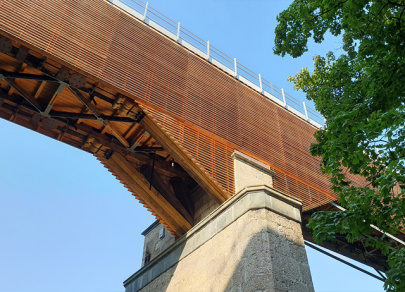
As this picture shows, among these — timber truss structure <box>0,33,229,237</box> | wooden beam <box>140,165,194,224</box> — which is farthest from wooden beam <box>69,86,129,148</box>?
wooden beam <box>140,165,194,224</box>

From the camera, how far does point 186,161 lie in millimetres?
9680

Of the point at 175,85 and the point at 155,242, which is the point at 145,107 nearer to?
the point at 175,85

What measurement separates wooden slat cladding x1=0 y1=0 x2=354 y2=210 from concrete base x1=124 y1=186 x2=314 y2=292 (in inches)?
62.9

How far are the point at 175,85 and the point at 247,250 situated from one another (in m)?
5.76

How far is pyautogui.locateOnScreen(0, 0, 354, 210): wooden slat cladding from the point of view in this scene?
926cm

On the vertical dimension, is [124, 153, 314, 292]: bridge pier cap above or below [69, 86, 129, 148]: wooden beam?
below

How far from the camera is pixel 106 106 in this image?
33.4 ft

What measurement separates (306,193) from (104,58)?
305 inches

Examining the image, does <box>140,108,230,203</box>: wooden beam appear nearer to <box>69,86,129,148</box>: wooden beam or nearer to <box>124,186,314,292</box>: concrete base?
<box>124,186,314,292</box>: concrete base

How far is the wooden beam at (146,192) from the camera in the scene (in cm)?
1100

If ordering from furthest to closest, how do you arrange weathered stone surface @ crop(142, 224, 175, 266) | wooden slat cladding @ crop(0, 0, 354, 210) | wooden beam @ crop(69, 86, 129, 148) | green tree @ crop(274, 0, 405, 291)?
weathered stone surface @ crop(142, 224, 175, 266)
wooden beam @ crop(69, 86, 129, 148)
wooden slat cladding @ crop(0, 0, 354, 210)
green tree @ crop(274, 0, 405, 291)

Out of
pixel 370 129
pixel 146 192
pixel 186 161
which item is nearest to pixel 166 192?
pixel 146 192

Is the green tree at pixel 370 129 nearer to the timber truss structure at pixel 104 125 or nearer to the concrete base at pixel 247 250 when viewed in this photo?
the concrete base at pixel 247 250

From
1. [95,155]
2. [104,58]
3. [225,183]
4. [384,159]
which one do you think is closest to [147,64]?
[104,58]
